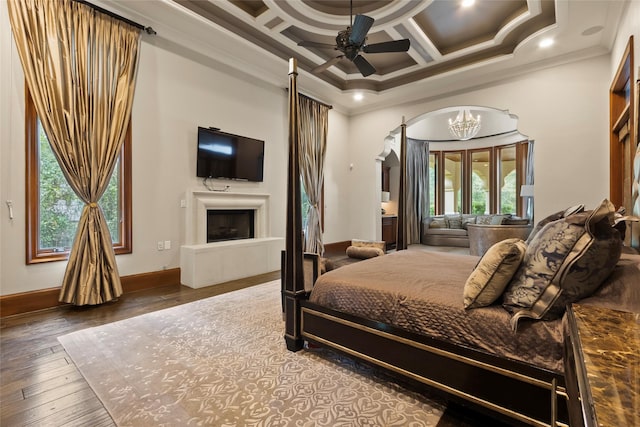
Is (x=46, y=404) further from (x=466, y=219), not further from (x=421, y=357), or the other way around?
(x=466, y=219)

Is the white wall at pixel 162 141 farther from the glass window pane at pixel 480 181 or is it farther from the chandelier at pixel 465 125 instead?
the glass window pane at pixel 480 181

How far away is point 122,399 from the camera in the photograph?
68.7 inches

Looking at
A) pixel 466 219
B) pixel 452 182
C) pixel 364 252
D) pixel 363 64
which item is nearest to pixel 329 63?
pixel 363 64

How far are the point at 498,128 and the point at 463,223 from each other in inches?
105

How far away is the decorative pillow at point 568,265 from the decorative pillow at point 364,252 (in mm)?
2184

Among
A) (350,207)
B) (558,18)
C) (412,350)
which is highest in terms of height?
(558,18)

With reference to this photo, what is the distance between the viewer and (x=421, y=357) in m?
1.67

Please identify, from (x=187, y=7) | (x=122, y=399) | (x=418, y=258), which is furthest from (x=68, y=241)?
(x=418, y=258)

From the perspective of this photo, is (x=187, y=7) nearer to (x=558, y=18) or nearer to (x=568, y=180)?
(x=558, y=18)

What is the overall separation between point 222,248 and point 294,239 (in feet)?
7.82

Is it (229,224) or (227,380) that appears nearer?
(227,380)

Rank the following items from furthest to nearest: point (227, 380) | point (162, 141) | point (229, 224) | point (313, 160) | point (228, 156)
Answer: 1. point (313, 160)
2. point (229, 224)
3. point (228, 156)
4. point (162, 141)
5. point (227, 380)

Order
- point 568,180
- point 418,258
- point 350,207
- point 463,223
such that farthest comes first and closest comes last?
point 463,223 < point 350,207 < point 568,180 < point 418,258

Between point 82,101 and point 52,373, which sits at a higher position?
point 82,101
